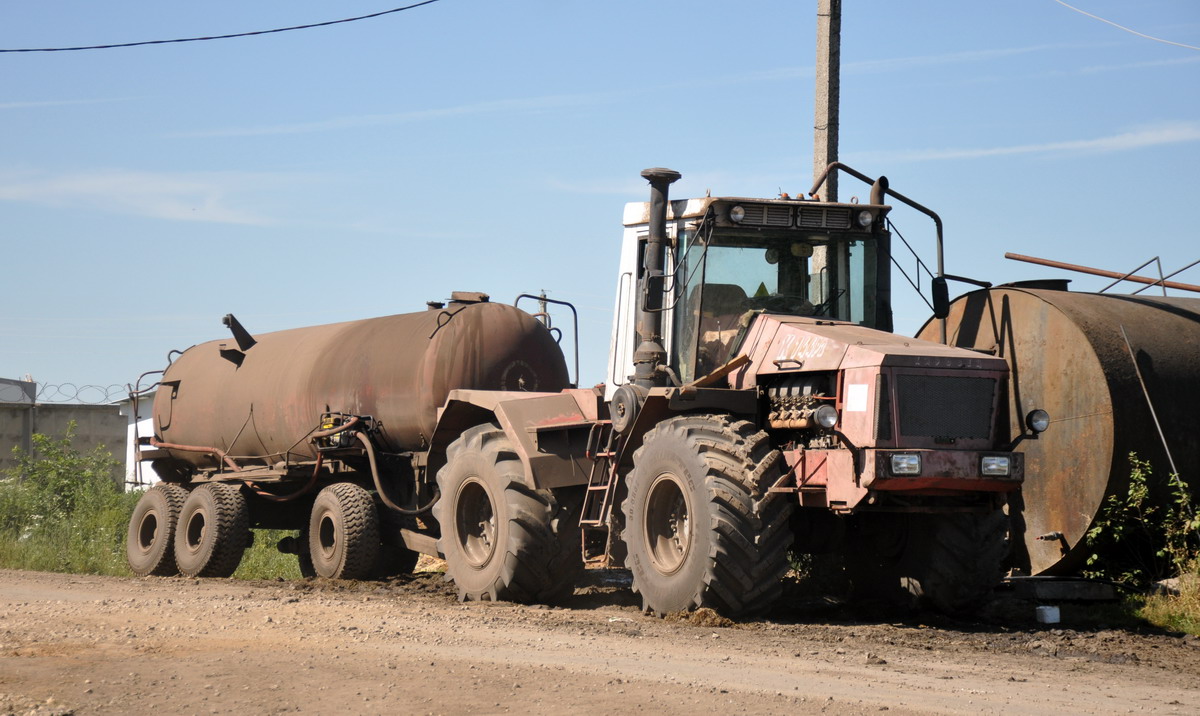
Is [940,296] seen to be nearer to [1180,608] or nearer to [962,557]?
[962,557]

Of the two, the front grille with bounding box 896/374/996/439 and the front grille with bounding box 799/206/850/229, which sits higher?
the front grille with bounding box 799/206/850/229

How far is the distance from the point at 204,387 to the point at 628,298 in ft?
27.0

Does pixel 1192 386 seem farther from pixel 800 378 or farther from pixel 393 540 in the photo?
pixel 393 540

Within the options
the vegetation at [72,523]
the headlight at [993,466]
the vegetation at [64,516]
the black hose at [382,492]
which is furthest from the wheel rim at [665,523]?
the vegetation at [64,516]

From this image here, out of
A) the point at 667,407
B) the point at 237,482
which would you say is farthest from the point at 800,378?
the point at 237,482

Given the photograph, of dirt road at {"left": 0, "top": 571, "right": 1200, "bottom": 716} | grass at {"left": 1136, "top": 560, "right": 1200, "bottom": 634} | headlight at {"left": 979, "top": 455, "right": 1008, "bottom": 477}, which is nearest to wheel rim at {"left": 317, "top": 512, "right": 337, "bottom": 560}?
dirt road at {"left": 0, "top": 571, "right": 1200, "bottom": 716}

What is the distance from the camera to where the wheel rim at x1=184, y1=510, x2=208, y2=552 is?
1612cm

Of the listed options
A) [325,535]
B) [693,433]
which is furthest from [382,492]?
[693,433]

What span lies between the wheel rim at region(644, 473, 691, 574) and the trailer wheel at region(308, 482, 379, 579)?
4.70 meters

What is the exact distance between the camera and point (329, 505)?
14398 mm

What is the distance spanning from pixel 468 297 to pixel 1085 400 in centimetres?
609

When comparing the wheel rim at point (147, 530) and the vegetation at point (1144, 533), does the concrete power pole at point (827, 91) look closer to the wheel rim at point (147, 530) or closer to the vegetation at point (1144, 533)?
the vegetation at point (1144, 533)

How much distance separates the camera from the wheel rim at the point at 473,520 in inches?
476

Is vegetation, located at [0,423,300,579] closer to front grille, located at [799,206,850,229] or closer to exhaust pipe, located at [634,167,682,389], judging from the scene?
exhaust pipe, located at [634,167,682,389]
